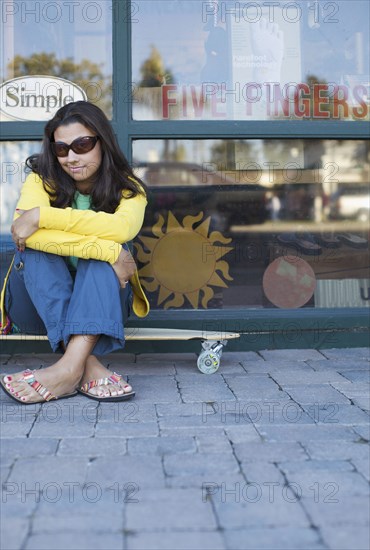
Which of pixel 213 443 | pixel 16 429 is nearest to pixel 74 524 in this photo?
pixel 213 443

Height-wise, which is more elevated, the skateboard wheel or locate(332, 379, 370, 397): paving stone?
the skateboard wheel

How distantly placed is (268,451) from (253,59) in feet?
8.24

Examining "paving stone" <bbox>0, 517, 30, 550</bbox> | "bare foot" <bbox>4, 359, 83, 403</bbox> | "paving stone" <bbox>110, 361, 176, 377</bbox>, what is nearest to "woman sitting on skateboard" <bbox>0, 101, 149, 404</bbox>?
"bare foot" <bbox>4, 359, 83, 403</bbox>

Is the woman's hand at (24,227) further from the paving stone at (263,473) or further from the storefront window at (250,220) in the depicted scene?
the paving stone at (263,473)

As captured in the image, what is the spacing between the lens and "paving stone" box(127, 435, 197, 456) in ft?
8.38

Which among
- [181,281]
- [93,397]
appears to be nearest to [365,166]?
[181,281]

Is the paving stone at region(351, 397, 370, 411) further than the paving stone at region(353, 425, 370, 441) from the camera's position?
Yes

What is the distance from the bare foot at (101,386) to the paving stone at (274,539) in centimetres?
130

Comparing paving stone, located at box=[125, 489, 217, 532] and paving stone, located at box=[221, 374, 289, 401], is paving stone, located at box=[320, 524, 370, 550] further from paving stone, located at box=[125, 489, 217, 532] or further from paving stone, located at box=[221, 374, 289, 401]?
paving stone, located at box=[221, 374, 289, 401]

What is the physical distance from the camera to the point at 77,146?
3.40m

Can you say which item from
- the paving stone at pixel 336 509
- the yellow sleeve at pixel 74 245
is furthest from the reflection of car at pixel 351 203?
the paving stone at pixel 336 509

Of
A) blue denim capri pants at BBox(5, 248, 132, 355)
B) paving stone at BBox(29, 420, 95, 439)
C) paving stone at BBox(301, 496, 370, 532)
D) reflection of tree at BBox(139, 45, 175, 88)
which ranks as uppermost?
reflection of tree at BBox(139, 45, 175, 88)

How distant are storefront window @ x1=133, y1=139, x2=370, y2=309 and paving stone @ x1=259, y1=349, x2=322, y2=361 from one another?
11.3 inches

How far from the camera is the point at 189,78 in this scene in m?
4.26
